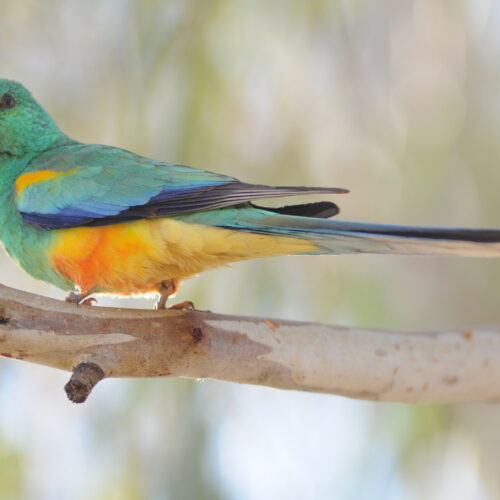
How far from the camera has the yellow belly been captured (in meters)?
4.08

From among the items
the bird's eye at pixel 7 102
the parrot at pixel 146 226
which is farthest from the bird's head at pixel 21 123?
the parrot at pixel 146 226

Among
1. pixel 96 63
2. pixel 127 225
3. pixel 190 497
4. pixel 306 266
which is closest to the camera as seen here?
pixel 127 225

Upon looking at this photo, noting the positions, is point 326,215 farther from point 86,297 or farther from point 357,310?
point 357,310

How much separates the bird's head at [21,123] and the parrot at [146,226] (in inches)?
10.3

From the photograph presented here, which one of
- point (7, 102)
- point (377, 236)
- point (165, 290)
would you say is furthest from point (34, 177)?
point (377, 236)

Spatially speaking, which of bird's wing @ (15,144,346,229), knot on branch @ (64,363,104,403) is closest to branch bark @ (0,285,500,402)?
knot on branch @ (64,363,104,403)

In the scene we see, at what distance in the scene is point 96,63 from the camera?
582cm

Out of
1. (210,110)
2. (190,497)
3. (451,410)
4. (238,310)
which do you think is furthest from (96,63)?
(451,410)

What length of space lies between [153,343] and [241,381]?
593 mm

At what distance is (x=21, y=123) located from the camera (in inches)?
199

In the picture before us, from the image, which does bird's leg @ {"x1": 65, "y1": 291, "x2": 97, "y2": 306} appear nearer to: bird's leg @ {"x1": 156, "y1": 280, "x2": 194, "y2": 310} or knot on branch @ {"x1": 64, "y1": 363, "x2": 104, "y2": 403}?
bird's leg @ {"x1": 156, "y1": 280, "x2": 194, "y2": 310}

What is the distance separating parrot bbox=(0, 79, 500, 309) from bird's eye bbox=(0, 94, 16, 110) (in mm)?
497

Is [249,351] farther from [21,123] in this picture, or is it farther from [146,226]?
[21,123]

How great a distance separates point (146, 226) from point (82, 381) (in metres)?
1.05
